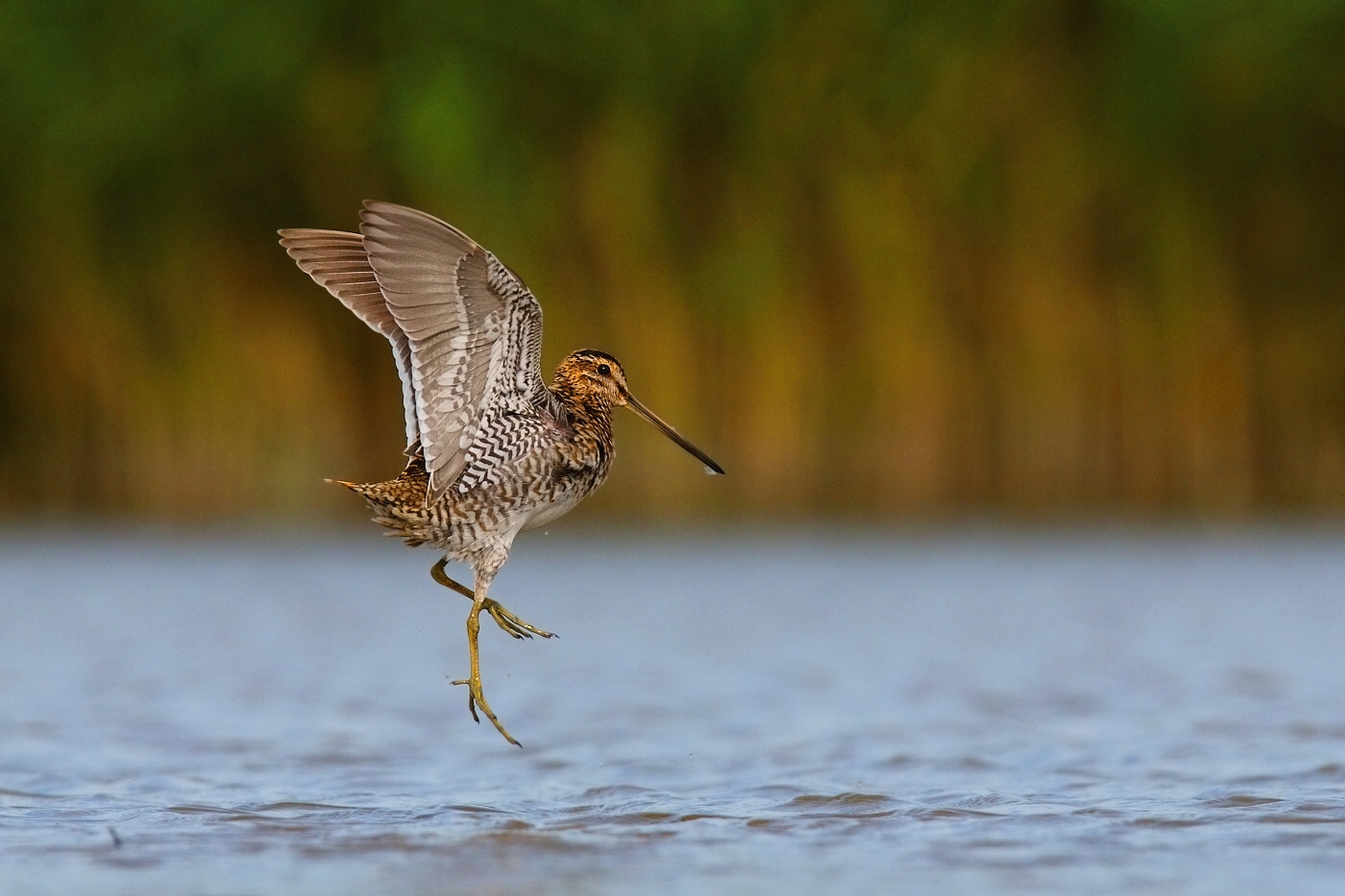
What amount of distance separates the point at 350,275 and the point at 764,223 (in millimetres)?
11390

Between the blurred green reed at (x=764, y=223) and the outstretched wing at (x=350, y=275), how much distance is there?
10823mm

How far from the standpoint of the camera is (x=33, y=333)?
1944cm

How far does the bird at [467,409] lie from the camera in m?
6.80

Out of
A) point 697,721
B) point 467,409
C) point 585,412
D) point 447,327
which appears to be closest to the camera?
point 447,327

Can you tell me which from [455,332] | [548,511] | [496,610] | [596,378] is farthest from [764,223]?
[455,332]

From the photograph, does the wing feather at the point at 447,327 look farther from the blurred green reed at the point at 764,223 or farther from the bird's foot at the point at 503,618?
the blurred green reed at the point at 764,223

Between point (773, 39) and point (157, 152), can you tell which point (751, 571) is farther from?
point (157, 152)

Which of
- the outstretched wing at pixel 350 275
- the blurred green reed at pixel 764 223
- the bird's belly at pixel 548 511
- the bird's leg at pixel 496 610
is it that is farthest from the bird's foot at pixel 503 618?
the blurred green reed at pixel 764 223

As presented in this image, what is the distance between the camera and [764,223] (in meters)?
18.4

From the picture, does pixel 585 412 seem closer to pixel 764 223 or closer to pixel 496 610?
pixel 496 610

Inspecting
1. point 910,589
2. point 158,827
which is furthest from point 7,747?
point 910,589

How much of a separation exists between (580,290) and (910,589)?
5442 millimetres

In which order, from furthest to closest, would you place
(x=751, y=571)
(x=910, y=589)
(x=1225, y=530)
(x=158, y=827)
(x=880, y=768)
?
(x=1225, y=530) → (x=751, y=571) → (x=910, y=589) → (x=880, y=768) → (x=158, y=827)

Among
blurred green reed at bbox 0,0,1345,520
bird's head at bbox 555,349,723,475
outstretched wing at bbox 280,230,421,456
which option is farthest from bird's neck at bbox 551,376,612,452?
blurred green reed at bbox 0,0,1345,520
